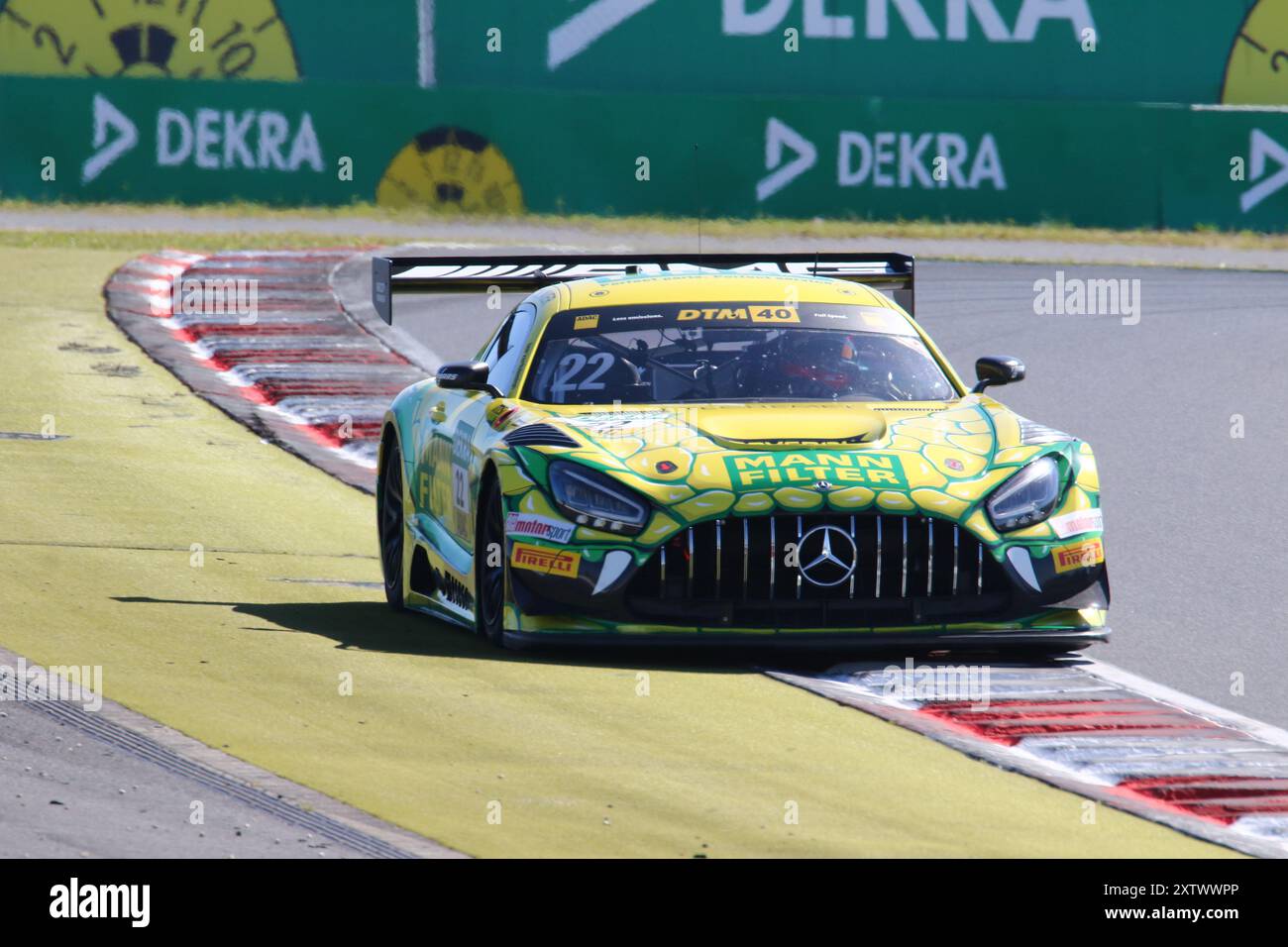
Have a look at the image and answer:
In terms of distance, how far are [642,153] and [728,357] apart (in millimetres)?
18014

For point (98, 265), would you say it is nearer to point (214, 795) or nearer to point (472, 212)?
point (472, 212)

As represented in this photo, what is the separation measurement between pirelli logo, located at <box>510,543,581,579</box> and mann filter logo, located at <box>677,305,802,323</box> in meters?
1.52

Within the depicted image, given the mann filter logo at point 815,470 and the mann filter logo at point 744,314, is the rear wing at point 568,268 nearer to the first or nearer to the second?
the mann filter logo at point 744,314

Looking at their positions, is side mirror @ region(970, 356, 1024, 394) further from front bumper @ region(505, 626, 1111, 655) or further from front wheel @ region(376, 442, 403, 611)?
front wheel @ region(376, 442, 403, 611)

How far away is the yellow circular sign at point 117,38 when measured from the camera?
92.7ft

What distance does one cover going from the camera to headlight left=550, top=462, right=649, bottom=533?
8.40 metres

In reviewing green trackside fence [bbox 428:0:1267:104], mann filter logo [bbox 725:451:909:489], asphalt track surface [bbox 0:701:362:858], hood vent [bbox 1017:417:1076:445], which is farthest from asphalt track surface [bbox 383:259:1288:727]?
green trackside fence [bbox 428:0:1267:104]

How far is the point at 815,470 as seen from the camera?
8.43 m

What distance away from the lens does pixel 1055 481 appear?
873cm

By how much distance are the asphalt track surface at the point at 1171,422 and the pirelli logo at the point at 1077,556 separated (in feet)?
1.81

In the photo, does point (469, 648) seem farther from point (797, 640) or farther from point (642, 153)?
point (642, 153)
